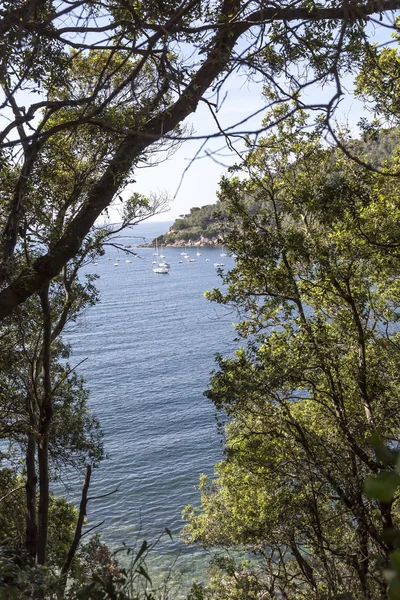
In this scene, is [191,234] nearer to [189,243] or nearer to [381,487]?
[189,243]

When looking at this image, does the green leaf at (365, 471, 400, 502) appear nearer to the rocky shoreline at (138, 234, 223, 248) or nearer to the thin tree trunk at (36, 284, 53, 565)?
the thin tree trunk at (36, 284, 53, 565)

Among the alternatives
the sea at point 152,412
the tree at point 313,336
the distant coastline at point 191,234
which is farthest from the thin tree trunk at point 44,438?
the distant coastline at point 191,234

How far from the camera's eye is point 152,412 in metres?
29.4

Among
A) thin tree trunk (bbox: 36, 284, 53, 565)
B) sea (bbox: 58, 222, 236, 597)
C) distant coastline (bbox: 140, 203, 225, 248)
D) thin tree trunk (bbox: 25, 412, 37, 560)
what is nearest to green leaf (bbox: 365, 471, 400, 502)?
sea (bbox: 58, 222, 236, 597)

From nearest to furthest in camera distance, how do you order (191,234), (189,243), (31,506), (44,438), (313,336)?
(44,438)
(31,506)
(313,336)
(191,234)
(189,243)

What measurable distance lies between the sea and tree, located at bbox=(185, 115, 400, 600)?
1942 mm

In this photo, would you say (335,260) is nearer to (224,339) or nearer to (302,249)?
(302,249)

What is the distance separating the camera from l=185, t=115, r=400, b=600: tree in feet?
23.0

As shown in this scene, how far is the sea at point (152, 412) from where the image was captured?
62.3 ft

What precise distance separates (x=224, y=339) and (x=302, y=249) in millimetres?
34132

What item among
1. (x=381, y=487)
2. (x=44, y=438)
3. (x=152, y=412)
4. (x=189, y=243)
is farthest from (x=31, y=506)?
(x=189, y=243)

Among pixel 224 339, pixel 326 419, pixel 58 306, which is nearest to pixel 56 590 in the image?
pixel 58 306

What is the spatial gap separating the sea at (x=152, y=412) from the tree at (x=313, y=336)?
1.94 meters

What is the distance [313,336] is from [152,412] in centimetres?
2301
